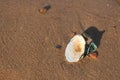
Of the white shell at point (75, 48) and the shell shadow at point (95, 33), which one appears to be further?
the shell shadow at point (95, 33)

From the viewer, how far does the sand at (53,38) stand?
7.00 meters

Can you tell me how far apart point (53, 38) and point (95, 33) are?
1.34 meters

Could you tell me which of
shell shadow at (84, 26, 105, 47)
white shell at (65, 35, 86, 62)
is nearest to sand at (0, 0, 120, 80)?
shell shadow at (84, 26, 105, 47)

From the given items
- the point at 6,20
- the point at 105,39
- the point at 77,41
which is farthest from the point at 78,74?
the point at 6,20

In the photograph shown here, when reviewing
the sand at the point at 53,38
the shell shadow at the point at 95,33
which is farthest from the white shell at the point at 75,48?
the shell shadow at the point at 95,33

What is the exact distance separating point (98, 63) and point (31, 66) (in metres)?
1.91

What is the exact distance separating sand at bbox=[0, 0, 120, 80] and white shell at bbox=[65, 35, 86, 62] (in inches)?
8.6

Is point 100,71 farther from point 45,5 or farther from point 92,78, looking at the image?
point 45,5

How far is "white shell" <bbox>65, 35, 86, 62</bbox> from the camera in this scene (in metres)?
7.00

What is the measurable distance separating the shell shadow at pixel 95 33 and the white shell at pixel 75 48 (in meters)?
0.74

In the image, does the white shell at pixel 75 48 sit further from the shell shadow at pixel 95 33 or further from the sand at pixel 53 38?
the shell shadow at pixel 95 33

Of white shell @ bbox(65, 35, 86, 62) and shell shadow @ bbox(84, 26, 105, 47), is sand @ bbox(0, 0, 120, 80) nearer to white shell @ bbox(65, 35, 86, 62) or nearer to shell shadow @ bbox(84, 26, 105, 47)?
shell shadow @ bbox(84, 26, 105, 47)

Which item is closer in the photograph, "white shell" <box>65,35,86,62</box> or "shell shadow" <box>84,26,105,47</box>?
"white shell" <box>65,35,86,62</box>

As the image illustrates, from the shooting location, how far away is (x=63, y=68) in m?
7.09
